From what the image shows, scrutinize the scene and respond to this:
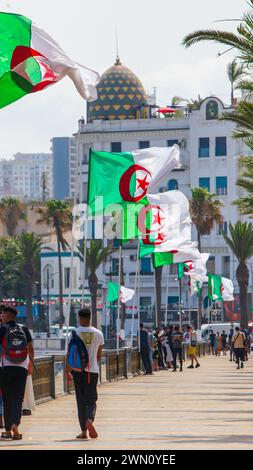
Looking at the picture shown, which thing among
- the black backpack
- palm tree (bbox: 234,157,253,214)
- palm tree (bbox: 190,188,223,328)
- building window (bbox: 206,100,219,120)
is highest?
building window (bbox: 206,100,219,120)

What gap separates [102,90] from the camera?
12825cm

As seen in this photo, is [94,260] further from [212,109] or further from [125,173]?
[125,173]

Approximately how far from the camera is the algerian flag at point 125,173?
120 feet

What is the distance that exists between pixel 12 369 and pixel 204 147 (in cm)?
10929

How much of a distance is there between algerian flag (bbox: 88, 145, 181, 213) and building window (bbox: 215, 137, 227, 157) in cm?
8606

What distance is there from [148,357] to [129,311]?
3102 inches

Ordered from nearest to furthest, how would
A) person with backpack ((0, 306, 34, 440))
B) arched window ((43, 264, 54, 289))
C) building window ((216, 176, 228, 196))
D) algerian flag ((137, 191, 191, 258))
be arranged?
person with backpack ((0, 306, 34, 440))
algerian flag ((137, 191, 191, 258))
building window ((216, 176, 228, 196))
arched window ((43, 264, 54, 289))

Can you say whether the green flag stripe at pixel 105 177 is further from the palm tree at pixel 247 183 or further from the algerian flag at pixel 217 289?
the algerian flag at pixel 217 289

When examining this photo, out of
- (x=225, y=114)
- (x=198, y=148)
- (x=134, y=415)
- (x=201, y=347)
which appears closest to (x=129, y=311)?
(x=198, y=148)

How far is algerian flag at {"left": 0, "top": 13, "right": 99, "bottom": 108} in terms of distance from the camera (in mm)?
22062

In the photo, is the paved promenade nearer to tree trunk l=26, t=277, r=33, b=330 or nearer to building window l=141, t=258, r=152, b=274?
tree trunk l=26, t=277, r=33, b=330

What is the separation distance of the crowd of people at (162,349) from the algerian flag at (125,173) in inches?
207

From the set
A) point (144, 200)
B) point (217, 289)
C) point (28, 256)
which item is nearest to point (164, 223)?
point (144, 200)

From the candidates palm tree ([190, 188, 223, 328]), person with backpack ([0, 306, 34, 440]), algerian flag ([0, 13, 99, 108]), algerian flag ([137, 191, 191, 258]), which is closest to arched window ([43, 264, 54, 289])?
palm tree ([190, 188, 223, 328])
